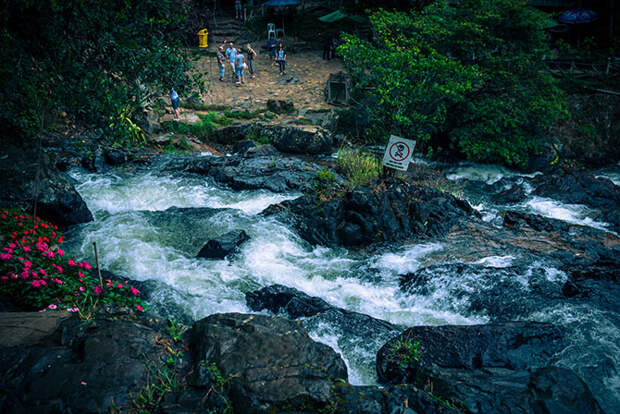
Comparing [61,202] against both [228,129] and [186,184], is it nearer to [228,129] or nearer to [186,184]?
[186,184]

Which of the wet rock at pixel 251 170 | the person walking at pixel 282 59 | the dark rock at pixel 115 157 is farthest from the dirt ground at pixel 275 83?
the dark rock at pixel 115 157

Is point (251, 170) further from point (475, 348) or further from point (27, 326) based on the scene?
point (475, 348)

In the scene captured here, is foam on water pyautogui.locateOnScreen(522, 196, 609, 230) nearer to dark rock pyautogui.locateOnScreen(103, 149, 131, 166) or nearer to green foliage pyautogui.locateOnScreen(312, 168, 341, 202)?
green foliage pyautogui.locateOnScreen(312, 168, 341, 202)

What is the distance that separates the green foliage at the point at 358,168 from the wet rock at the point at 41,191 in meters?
6.26

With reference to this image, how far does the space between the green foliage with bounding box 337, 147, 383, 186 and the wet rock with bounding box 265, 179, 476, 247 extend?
0.84 m

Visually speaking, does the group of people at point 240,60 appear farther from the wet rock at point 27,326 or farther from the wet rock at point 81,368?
the wet rock at point 81,368

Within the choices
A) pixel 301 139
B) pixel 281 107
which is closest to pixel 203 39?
pixel 281 107

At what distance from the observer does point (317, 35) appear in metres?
24.4

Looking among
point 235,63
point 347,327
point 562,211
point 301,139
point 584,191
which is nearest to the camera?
point 347,327

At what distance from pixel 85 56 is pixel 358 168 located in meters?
6.38

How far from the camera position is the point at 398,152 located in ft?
27.1

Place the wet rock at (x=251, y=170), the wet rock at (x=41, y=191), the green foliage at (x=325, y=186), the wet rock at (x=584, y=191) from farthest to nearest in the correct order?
the wet rock at (x=251, y=170) < the wet rock at (x=584, y=191) < the green foliage at (x=325, y=186) < the wet rock at (x=41, y=191)

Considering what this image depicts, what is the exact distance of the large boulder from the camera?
12.8 ft

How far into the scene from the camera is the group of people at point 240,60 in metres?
18.5
